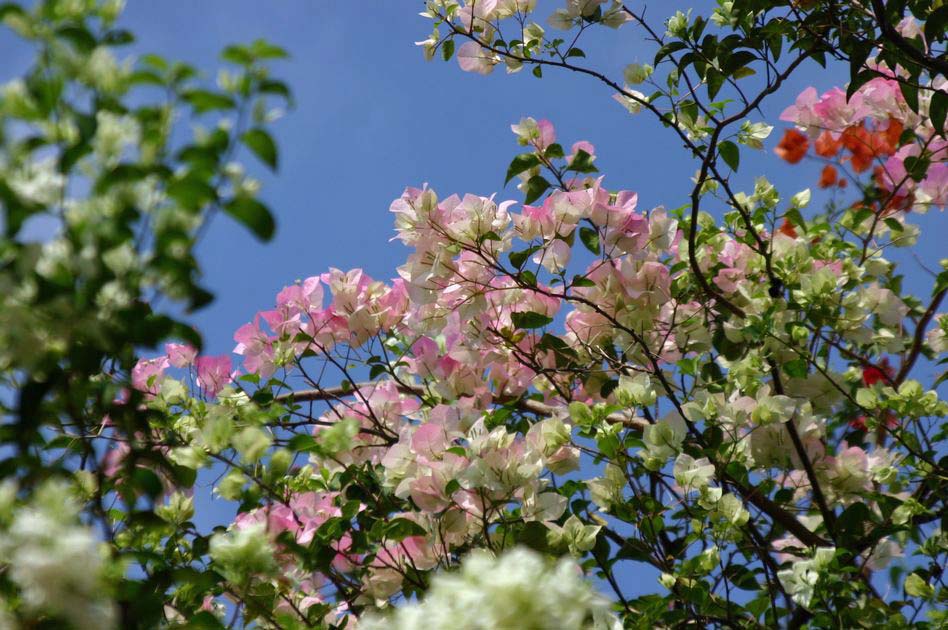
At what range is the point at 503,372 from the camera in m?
1.97

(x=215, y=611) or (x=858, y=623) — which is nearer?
(x=858, y=623)

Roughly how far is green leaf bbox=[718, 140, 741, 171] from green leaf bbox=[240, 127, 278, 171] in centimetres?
123

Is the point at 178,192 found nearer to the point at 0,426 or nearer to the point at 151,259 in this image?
the point at 151,259

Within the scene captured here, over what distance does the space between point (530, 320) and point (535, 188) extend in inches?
10.9

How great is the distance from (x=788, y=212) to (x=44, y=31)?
1.60 meters

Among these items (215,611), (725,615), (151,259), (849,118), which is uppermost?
(849,118)

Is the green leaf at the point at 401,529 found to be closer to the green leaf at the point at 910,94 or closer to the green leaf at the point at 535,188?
the green leaf at the point at 535,188

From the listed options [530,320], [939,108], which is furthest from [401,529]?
[939,108]

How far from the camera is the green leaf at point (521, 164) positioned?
6.14 ft

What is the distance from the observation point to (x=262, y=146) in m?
0.76

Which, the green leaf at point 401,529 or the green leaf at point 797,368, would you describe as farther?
the green leaf at point 797,368

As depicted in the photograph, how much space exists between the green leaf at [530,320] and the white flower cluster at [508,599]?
3.54 ft

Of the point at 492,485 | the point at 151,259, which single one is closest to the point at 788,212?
the point at 492,485

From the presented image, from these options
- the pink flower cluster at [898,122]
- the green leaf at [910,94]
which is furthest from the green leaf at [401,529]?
the pink flower cluster at [898,122]
